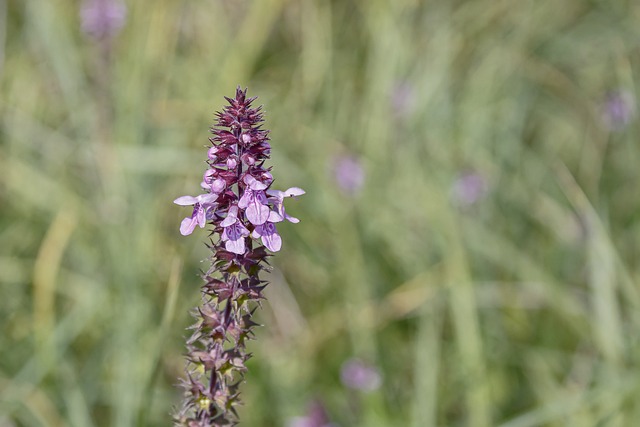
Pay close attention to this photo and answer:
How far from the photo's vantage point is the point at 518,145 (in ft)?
17.0

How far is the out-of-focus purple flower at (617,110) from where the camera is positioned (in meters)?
4.57

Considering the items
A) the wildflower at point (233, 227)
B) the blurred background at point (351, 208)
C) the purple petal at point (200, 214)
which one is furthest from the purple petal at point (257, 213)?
the blurred background at point (351, 208)

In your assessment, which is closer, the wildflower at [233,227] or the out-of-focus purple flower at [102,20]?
the wildflower at [233,227]

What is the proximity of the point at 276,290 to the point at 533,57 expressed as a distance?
2478 mm

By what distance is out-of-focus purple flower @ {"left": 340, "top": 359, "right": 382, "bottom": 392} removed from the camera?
3.45m

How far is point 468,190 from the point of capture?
180 inches

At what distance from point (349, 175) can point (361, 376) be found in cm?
150

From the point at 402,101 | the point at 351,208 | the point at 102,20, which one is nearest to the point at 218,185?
the point at 351,208

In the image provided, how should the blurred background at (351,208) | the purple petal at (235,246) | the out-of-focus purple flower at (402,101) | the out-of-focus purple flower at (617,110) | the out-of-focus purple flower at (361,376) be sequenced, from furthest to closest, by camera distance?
1. the out-of-focus purple flower at (402,101)
2. the out-of-focus purple flower at (617,110)
3. the blurred background at (351,208)
4. the out-of-focus purple flower at (361,376)
5. the purple petal at (235,246)

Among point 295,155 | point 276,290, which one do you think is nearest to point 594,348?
point 276,290

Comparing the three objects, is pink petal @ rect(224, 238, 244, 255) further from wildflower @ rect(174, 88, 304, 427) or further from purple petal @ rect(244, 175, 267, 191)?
purple petal @ rect(244, 175, 267, 191)

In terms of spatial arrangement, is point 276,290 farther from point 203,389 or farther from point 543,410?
point 203,389

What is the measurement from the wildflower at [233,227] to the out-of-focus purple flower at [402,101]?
3.49 metres

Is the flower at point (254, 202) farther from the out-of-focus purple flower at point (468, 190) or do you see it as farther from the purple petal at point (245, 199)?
the out-of-focus purple flower at point (468, 190)
